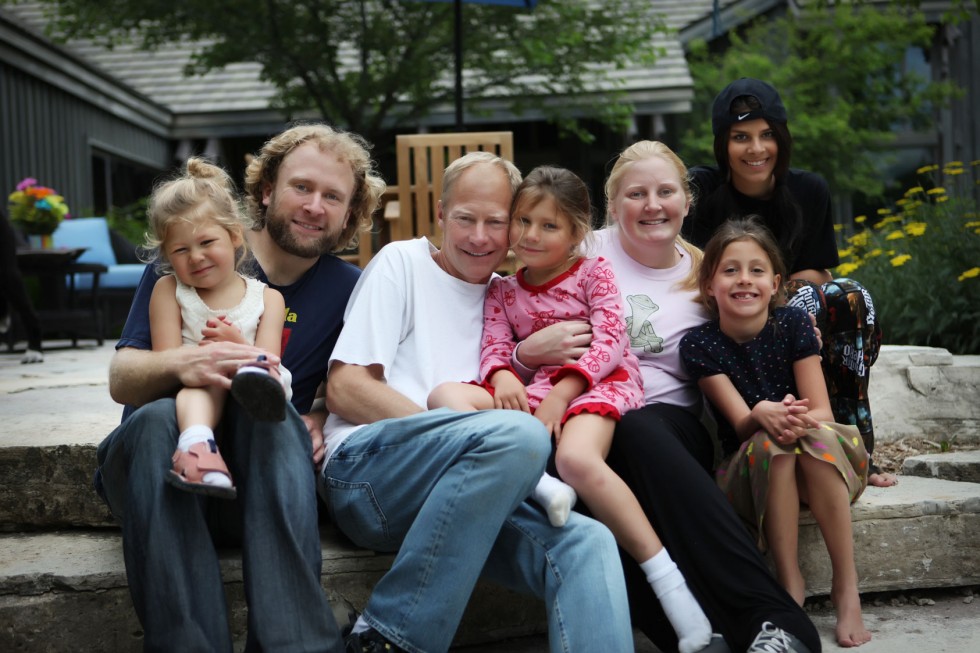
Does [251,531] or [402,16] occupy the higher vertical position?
[402,16]

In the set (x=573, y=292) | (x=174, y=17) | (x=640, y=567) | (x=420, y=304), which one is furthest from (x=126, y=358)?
(x=174, y=17)

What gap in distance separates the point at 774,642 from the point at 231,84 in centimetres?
1258

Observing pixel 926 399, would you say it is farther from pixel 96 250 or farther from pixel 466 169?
pixel 96 250

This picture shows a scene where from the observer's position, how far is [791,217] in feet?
10.0

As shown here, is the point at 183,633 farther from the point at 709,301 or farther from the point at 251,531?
the point at 709,301

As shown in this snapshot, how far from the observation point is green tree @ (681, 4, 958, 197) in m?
10.3

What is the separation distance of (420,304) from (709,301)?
0.82 m

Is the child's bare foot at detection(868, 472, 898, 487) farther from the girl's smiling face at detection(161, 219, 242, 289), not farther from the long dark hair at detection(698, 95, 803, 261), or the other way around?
the girl's smiling face at detection(161, 219, 242, 289)

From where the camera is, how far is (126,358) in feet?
7.51

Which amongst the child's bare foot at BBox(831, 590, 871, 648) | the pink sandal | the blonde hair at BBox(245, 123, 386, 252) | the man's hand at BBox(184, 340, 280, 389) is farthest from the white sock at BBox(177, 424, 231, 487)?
the child's bare foot at BBox(831, 590, 871, 648)

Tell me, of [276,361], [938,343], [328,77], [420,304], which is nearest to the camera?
[276,361]

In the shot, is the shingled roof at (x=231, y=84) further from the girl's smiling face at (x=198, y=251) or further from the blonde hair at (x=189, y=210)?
the girl's smiling face at (x=198, y=251)

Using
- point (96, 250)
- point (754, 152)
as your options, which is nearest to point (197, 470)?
point (754, 152)

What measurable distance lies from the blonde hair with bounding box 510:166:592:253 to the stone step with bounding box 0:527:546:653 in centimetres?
98
